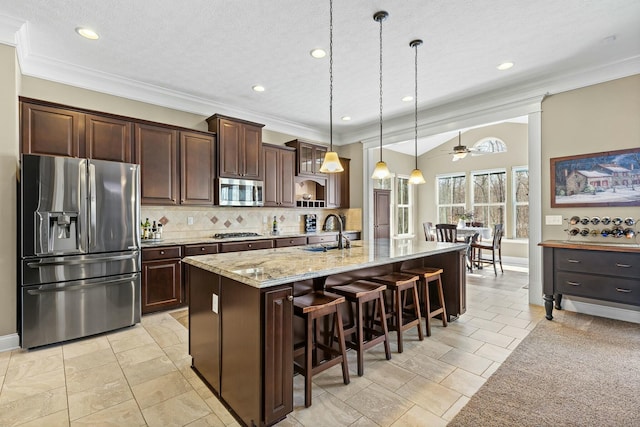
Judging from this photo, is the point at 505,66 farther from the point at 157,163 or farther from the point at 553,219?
the point at 157,163

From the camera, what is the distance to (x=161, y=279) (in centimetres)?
→ 361

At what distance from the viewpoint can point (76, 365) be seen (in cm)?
243

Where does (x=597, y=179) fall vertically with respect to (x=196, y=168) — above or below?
below

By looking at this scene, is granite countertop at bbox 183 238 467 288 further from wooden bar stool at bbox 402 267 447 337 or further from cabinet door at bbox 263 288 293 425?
wooden bar stool at bbox 402 267 447 337

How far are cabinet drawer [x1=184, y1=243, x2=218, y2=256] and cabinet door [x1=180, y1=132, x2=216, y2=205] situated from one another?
686mm

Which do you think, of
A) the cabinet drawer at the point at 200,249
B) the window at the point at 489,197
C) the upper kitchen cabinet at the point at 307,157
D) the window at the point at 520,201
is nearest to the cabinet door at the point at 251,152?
the upper kitchen cabinet at the point at 307,157

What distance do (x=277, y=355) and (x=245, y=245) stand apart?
2.81m

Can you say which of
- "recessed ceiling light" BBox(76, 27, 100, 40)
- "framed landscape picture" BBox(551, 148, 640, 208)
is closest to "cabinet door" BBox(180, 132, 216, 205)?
"recessed ceiling light" BBox(76, 27, 100, 40)

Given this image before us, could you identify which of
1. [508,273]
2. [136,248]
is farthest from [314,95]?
[508,273]

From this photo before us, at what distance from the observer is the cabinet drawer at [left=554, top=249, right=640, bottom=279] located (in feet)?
9.67

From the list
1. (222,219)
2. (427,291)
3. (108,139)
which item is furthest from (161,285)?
(427,291)

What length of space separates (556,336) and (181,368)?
3506 millimetres

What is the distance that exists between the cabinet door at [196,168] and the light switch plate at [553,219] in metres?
4.62

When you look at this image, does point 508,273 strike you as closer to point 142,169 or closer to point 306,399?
point 306,399
